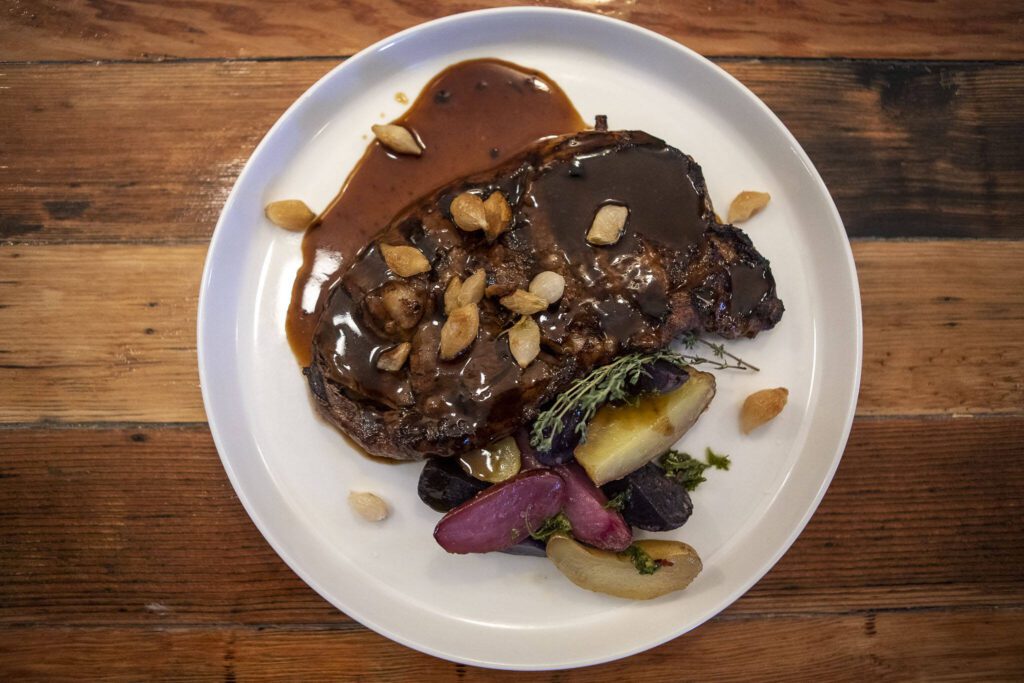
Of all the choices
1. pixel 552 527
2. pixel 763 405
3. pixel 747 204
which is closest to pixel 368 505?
pixel 552 527

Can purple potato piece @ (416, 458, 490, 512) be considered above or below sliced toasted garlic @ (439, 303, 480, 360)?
below

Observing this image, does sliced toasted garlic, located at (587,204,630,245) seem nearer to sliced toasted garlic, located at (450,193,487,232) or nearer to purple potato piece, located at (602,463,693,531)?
sliced toasted garlic, located at (450,193,487,232)

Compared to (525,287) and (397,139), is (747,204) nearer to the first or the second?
(525,287)

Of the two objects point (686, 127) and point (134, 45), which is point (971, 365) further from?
point (134, 45)

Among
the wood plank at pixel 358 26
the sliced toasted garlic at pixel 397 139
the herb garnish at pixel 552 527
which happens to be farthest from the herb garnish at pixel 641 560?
the wood plank at pixel 358 26

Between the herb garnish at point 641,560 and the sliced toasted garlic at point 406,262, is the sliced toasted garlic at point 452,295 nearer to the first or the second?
Result: the sliced toasted garlic at point 406,262

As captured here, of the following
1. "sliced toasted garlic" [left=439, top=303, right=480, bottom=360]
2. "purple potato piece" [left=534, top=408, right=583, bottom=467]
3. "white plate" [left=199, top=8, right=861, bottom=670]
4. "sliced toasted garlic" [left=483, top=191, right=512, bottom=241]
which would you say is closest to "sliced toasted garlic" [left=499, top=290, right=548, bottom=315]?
"sliced toasted garlic" [left=439, top=303, right=480, bottom=360]
